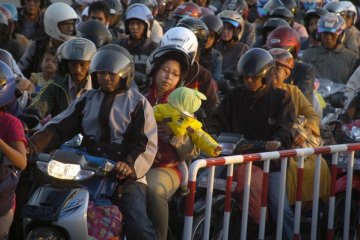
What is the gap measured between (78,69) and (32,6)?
360 inches

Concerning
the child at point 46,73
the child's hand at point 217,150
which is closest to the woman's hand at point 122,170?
the child's hand at point 217,150

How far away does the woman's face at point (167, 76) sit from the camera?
430 inches

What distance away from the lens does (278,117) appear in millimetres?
11203

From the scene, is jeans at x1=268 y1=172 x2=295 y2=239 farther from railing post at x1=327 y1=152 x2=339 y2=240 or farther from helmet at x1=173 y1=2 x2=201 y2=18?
helmet at x1=173 y1=2 x2=201 y2=18

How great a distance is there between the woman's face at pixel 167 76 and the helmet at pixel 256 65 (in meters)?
0.60

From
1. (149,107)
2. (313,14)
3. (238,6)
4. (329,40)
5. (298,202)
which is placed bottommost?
(238,6)

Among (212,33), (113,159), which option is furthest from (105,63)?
(212,33)

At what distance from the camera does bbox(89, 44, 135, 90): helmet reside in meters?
9.70

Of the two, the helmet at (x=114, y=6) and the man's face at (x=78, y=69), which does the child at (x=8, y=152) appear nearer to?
the man's face at (x=78, y=69)

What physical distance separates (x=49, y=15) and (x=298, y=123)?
17.5ft

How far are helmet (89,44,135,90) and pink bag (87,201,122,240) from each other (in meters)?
0.96

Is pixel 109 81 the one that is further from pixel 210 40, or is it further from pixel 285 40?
pixel 210 40

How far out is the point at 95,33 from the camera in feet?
49.0

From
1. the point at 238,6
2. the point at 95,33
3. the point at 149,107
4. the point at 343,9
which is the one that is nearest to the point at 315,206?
the point at 149,107
